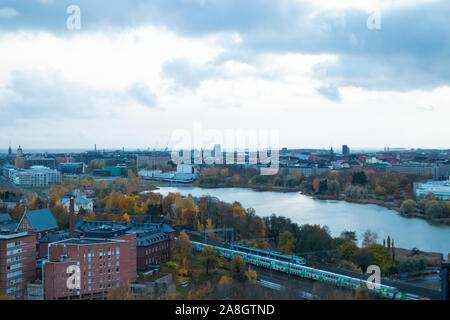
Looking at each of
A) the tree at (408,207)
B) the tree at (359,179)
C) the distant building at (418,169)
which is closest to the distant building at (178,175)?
the tree at (359,179)

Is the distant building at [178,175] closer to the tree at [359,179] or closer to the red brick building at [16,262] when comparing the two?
the tree at [359,179]

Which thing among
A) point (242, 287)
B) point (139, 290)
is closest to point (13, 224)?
point (139, 290)

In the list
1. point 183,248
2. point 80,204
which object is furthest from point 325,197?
point 183,248

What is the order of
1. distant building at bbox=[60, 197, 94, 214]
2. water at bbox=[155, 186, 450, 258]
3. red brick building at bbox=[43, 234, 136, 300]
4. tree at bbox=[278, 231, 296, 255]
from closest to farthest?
1. red brick building at bbox=[43, 234, 136, 300]
2. tree at bbox=[278, 231, 296, 255]
3. water at bbox=[155, 186, 450, 258]
4. distant building at bbox=[60, 197, 94, 214]

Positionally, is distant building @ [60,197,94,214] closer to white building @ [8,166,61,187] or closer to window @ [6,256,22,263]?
window @ [6,256,22,263]

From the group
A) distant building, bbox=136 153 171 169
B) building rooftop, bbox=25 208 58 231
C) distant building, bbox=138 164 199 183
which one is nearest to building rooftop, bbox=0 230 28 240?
building rooftop, bbox=25 208 58 231
